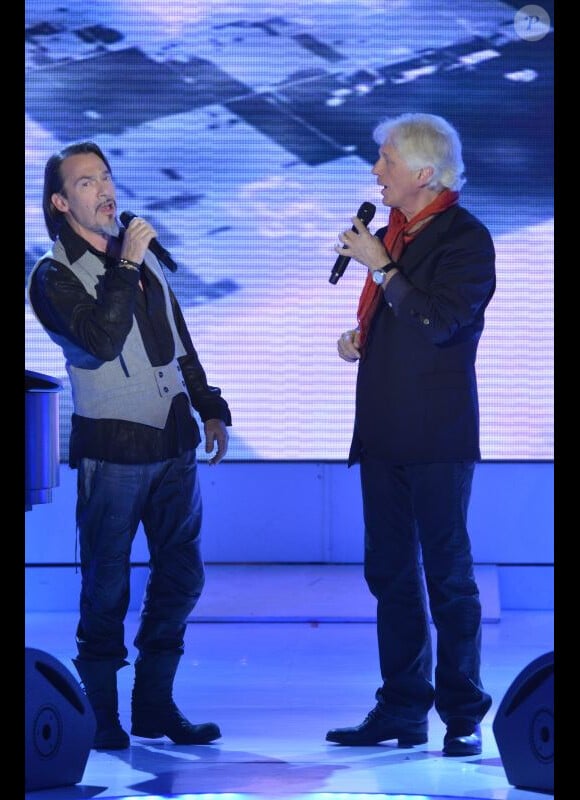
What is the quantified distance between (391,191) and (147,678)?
134cm

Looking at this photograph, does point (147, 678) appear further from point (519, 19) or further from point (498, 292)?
point (519, 19)

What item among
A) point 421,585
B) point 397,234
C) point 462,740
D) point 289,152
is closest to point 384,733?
point 462,740

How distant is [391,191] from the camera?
10.9 ft

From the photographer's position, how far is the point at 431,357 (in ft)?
10.7

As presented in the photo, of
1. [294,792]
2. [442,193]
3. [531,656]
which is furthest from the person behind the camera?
[531,656]

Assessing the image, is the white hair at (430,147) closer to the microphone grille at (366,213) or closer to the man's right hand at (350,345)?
the microphone grille at (366,213)

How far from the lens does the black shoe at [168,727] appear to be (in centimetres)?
337

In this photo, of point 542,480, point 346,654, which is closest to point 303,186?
point 542,480

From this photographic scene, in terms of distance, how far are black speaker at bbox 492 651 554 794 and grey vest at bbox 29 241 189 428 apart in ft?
3.60

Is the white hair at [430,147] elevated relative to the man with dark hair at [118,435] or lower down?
elevated

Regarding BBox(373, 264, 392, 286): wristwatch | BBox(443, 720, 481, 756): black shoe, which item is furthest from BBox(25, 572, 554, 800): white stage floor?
BBox(373, 264, 392, 286): wristwatch

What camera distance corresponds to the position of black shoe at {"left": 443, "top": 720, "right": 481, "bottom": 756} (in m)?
3.19

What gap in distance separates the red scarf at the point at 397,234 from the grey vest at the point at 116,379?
0.52 metres

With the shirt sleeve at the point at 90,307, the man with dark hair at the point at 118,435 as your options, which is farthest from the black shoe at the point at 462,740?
the shirt sleeve at the point at 90,307
